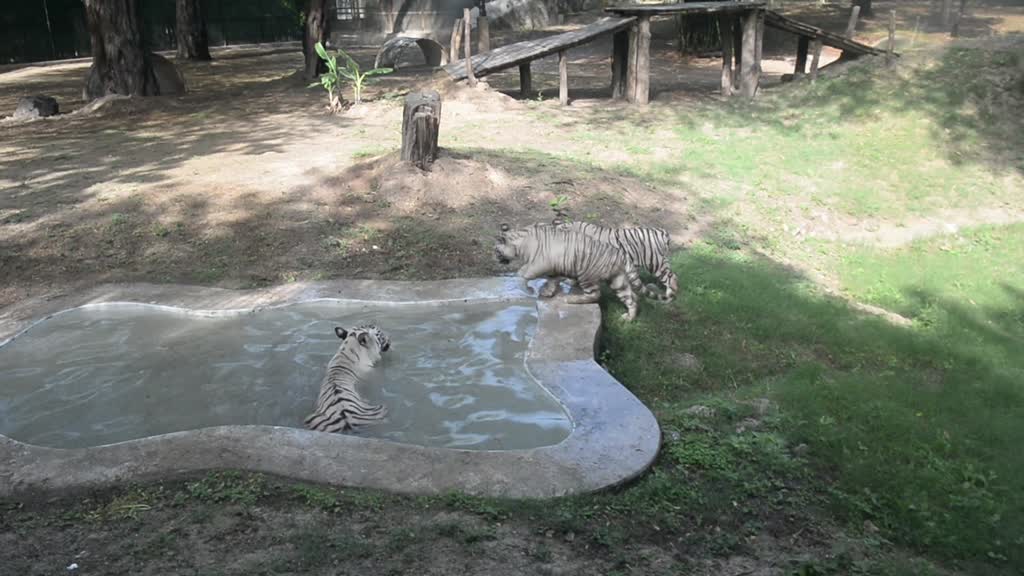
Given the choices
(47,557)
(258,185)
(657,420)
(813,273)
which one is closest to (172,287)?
(258,185)

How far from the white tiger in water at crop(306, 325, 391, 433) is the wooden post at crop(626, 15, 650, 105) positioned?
10603 mm

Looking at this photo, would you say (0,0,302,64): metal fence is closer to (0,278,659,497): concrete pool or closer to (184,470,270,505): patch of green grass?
(0,278,659,497): concrete pool

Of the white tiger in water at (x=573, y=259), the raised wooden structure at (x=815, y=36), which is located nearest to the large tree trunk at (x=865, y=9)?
the raised wooden structure at (x=815, y=36)

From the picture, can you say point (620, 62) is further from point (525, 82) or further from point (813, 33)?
point (813, 33)

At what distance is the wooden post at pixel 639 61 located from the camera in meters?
15.3

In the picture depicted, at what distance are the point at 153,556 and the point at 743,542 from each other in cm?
267

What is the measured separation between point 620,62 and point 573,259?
10.2 metres

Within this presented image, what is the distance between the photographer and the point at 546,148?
12164 mm

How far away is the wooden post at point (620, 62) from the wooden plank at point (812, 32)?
2.58m

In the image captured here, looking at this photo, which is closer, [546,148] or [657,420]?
[657,420]

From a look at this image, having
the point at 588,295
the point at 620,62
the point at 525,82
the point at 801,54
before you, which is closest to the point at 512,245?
the point at 588,295

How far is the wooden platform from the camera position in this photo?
15.7 m

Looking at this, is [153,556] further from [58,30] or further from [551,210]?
[58,30]

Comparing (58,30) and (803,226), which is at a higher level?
(58,30)
